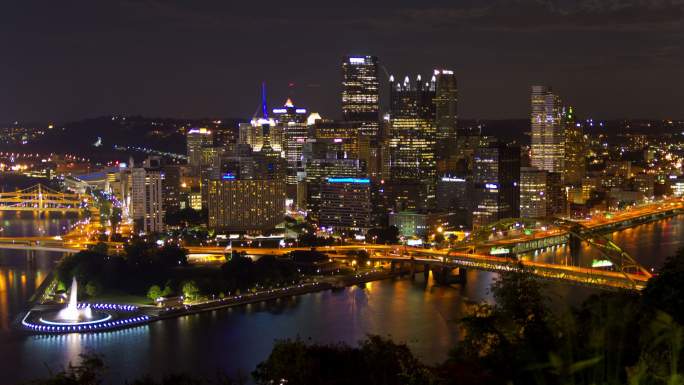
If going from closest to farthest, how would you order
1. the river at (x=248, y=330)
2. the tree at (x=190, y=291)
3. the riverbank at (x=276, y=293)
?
1. the river at (x=248, y=330)
2. the riverbank at (x=276, y=293)
3. the tree at (x=190, y=291)

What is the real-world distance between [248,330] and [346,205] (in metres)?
12.2

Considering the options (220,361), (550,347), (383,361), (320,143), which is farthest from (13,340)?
(320,143)

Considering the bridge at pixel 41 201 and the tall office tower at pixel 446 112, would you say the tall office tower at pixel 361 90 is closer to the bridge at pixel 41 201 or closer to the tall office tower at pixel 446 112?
the tall office tower at pixel 446 112

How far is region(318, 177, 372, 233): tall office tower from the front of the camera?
2302 centimetres

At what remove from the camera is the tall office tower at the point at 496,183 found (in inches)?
973

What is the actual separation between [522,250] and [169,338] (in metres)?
10.0

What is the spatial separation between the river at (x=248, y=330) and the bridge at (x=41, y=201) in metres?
15.4

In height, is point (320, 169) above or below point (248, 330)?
above

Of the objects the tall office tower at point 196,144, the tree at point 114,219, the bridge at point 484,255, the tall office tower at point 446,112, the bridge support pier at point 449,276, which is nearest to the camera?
the bridge at point 484,255

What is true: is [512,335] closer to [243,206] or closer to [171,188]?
[243,206]

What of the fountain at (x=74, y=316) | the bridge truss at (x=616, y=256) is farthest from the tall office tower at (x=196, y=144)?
the fountain at (x=74, y=316)

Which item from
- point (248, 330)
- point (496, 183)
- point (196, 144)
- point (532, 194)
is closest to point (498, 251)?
point (496, 183)

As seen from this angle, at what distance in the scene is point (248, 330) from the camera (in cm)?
1133

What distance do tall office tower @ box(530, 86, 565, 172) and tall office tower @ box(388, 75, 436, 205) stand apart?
4506 mm
